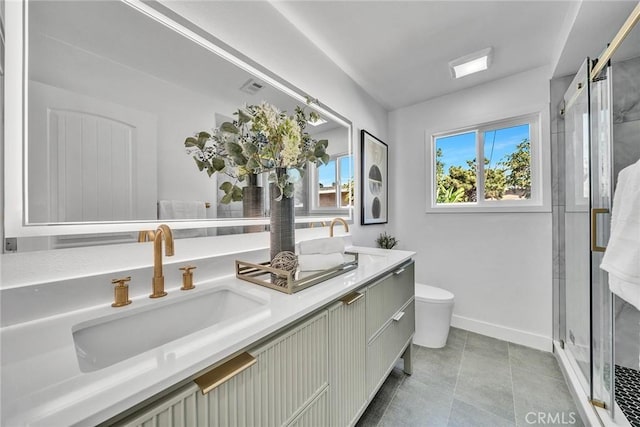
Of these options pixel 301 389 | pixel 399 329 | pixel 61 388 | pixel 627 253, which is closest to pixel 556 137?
pixel 627 253

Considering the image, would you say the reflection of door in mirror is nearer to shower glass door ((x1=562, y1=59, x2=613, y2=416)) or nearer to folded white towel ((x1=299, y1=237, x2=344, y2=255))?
folded white towel ((x1=299, y1=237, x2=344, y2=255))

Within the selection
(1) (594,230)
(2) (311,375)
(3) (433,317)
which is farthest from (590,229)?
(2) (311,375)

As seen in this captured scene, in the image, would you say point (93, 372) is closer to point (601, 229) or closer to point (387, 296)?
point (387, 296)

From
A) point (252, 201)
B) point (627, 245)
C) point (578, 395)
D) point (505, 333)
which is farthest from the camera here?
point (505, 333)

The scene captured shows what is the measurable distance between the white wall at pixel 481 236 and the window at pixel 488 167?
0.33 feet

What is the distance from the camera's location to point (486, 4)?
4.91ft

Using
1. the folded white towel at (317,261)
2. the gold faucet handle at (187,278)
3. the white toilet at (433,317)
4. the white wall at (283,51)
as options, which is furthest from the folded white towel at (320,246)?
the white toilet at (433,317)

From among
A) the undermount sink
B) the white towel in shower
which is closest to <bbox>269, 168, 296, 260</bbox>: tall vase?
the undermount sink

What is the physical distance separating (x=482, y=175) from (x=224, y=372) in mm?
2766

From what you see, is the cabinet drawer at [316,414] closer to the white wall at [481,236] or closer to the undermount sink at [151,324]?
the undermount sink at [151,324]

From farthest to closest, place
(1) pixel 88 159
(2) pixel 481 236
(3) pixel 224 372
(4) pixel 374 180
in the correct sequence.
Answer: (4) pixel 374 180, (2) pixel 481 236, (1) pixel 88 159, (3) pixel 224 372

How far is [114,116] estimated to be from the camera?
873 mm

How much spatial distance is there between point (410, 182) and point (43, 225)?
9.22 feet

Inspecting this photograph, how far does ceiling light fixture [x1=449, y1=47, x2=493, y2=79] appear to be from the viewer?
6.24 feet
